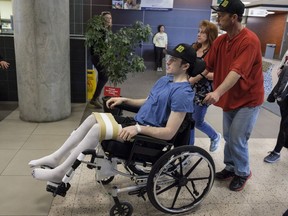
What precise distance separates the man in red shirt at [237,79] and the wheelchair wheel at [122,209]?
2.68 feet

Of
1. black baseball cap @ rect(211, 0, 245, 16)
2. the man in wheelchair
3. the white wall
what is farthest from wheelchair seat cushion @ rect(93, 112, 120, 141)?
the white wall

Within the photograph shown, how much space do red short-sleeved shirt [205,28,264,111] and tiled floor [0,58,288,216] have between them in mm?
716

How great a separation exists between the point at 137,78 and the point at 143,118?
5347mm

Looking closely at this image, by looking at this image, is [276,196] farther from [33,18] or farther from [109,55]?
[33,18]

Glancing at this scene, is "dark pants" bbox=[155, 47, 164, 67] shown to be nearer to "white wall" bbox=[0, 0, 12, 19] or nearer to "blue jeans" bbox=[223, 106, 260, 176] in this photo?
"white wall" bbox=[0, 0, 12, 19]

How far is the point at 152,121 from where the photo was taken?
1.83 m

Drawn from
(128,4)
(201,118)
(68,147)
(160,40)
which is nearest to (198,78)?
(201,118)

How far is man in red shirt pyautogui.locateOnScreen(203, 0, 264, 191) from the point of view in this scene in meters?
1.88

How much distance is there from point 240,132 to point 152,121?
2.33 feet

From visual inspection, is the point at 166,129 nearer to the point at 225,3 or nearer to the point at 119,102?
the point at 119,102

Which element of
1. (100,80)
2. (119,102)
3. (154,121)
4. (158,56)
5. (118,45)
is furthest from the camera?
(158,56)

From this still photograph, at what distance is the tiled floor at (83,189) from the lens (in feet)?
6.32

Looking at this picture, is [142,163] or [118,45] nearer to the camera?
[142,163]

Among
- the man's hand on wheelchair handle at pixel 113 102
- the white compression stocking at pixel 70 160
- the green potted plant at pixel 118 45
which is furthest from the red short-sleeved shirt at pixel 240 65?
the green potted plant at pixel 118 45
